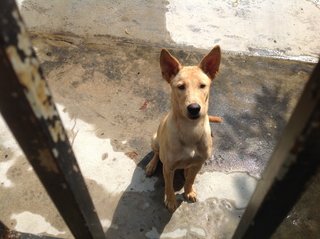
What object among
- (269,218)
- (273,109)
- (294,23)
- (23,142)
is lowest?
(273,109)

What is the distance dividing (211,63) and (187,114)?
1.79ft

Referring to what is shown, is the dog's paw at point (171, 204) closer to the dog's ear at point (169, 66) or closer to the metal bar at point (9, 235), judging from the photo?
the dog's ear at point (169, 66)

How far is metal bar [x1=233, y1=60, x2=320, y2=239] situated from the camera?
86 cm

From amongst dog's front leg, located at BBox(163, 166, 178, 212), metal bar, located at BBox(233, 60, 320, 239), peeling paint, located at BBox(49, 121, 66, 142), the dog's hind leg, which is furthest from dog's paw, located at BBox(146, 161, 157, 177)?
peeling paint, located at BBox(49, 121, 66, 142)

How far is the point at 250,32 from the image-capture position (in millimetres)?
5168

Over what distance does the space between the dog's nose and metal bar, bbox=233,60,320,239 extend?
4.35 ft

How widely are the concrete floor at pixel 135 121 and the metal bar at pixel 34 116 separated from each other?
1.92m

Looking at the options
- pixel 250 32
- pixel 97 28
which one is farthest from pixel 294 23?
pixel 97 28

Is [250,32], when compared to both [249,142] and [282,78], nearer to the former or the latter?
[282,78]

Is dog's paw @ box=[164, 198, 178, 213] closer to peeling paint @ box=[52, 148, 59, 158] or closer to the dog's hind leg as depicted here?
the dog's hind leg

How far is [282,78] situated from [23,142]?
13.5ft

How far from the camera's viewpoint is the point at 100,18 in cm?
528

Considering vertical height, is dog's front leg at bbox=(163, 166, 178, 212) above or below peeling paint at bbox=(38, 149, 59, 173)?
below

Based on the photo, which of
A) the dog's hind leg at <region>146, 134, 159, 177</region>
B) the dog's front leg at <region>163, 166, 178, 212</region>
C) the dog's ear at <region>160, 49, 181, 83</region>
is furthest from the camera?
the dog's hind leg at <region>146, 134, 159, 177</region>
